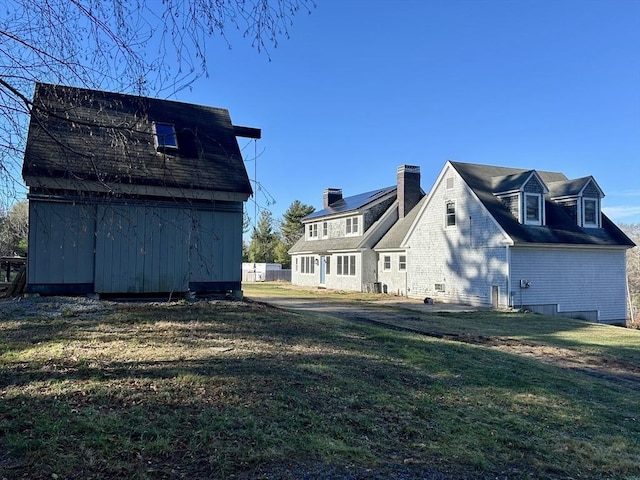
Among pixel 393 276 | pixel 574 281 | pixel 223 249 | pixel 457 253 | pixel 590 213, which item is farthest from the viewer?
pixel 393 276

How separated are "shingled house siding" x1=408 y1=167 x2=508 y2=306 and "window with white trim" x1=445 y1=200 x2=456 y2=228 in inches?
7.8

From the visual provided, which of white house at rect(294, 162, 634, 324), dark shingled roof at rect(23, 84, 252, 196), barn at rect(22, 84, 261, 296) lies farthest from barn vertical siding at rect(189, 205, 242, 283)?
white house at rect(294, 162, 634, 324)

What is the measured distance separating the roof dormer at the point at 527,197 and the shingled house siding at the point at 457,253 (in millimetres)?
1350

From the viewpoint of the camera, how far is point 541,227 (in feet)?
66.5

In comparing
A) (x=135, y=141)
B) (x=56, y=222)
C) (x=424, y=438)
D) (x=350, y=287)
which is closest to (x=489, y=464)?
(x=424, y=438)

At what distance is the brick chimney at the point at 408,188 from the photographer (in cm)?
2781

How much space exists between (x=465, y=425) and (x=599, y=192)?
20090 millimetres

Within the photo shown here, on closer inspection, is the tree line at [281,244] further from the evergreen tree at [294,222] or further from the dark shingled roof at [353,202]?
the dark shingled roof at [353,202]

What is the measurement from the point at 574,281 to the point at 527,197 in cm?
408

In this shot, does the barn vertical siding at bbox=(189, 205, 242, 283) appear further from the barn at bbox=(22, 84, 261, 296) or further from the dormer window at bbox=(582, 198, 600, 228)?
the dormer window at bbox=(582, 198, 600, 228)

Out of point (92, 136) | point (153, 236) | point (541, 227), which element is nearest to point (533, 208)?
point (541, 227)

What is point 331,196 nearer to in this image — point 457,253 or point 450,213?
point 450,213

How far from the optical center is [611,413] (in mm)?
5992

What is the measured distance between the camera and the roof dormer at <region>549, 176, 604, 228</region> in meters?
21.3
